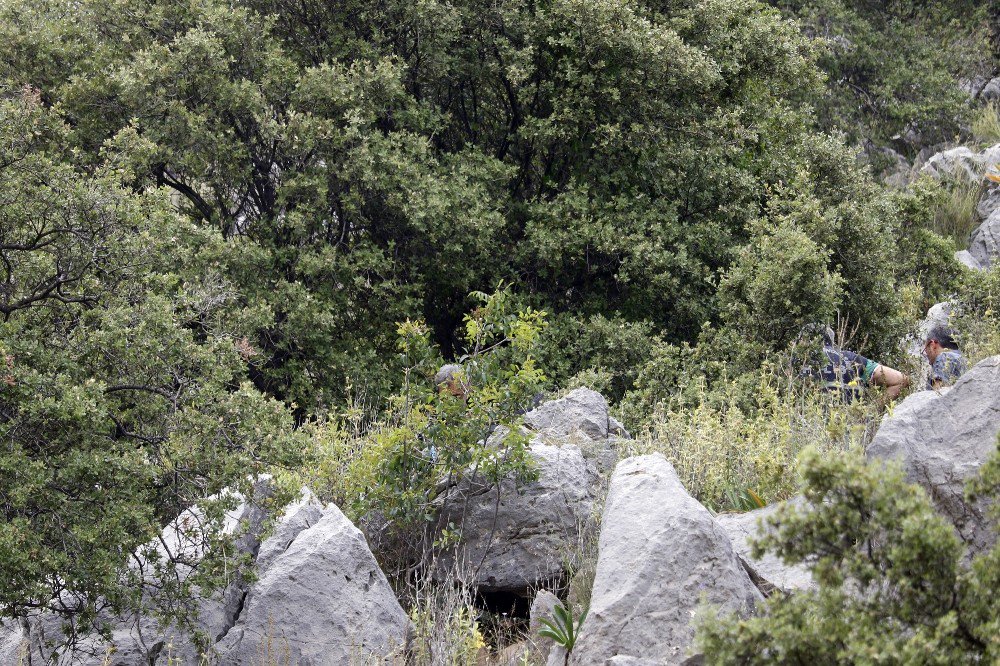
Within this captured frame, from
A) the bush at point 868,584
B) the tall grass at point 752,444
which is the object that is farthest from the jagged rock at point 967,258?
the bush at point 868,584

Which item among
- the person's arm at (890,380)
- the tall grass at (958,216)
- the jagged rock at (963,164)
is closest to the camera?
the person's arm at (890,380)

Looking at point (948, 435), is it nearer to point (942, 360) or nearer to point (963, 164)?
point (942, 360)

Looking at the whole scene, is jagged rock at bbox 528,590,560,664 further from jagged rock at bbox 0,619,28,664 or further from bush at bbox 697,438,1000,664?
jagged rock at bbox 0,619,28,664

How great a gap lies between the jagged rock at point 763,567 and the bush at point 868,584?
1500mm

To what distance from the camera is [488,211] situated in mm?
12680

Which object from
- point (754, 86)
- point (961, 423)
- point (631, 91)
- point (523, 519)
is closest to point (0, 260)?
point (523, 519)

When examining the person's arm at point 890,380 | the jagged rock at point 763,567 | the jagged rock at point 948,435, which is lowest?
the person's arm at point 890,380

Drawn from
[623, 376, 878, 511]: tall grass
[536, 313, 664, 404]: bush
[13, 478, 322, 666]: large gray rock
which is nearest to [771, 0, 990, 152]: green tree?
[536, 313, 664, 404]: bush

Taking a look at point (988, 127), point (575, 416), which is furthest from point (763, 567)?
point (988, 127)

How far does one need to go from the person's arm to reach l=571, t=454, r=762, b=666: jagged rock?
3.60 metres

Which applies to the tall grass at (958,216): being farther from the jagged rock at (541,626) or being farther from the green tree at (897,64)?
the jagged rock at (541,626)

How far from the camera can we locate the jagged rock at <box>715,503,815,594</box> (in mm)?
5598

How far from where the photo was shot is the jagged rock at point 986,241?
16.7m

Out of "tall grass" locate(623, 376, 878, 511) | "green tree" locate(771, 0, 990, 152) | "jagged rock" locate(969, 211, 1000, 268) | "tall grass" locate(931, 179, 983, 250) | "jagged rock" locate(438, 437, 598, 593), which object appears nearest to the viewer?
"tall grass" locate(623, 376, 878, 511)
